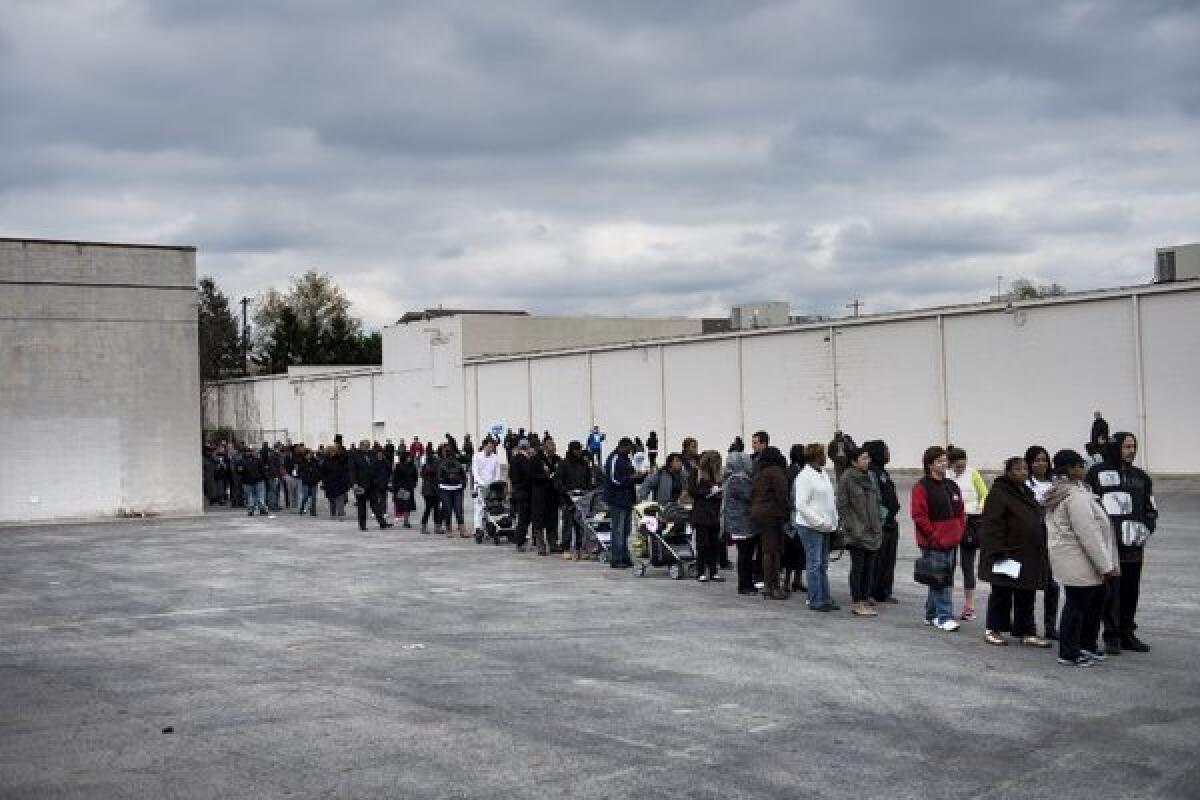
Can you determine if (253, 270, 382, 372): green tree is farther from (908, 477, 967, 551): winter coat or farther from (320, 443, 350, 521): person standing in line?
(908, 477, 967, 551): winter coat

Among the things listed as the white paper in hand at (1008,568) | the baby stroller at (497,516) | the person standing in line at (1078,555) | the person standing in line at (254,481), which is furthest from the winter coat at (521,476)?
the person standing in line at (254,481)

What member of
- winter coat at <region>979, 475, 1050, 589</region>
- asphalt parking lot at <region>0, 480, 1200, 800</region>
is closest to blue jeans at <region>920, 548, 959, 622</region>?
asphalt parking lot at <region>0, 480, 1200, 800</region>

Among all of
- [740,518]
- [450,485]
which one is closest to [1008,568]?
→ [740,518]

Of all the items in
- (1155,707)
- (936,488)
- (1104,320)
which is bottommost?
(1155,707)

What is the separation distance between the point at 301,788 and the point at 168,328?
1182 inches

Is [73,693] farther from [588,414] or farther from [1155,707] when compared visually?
[588,414]

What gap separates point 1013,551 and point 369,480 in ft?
60.3

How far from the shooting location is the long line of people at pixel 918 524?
37.3 feet

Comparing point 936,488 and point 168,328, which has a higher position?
point 168,328

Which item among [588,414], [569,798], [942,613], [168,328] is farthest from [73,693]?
[588,414]

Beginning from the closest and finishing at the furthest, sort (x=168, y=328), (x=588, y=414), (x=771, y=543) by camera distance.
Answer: (x=771, y=543)
(x=168, y=328)
(x=588, y=414)

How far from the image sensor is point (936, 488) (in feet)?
43.5

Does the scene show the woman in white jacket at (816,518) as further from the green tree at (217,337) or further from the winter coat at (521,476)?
the green tree at (217,337)

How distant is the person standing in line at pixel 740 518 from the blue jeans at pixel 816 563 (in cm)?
139
